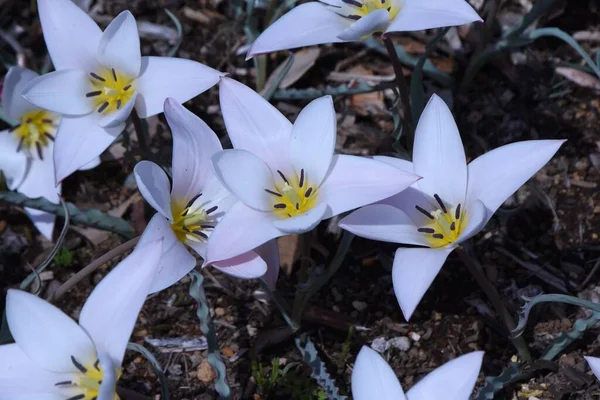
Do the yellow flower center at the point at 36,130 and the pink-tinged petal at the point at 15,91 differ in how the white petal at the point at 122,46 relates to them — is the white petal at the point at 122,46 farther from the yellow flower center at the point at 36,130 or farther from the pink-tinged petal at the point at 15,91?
the yellow flower center at the point at 36,130

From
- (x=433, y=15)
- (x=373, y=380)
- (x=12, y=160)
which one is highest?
(x=433, y=15)

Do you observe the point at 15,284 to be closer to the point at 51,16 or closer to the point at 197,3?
the point at 51,16

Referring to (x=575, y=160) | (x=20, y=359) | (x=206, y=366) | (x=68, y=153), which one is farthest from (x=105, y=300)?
(x=575, y=160)

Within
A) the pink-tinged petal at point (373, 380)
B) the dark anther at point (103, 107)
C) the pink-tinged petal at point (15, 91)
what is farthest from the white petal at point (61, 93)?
the pink-tinged petal at point (373, 380)

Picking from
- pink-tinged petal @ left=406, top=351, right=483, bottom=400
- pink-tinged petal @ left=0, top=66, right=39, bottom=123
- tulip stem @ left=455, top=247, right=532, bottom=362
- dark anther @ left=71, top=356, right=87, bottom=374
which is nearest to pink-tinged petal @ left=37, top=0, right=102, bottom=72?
pink-tinged petal @ left=0, top=66, right=39, bottom=123

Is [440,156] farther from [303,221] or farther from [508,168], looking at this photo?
[303,221]

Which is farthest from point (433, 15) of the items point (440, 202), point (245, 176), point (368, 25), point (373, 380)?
point (373, 380)
